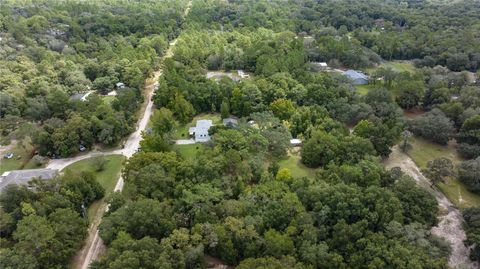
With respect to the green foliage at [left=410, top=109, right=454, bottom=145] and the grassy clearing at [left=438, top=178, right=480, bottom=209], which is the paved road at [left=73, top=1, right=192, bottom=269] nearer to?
the grassy clearing at [left=438, top=178, right=480, bottom=209]

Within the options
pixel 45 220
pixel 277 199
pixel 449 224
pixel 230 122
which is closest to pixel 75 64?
pixel 230 122

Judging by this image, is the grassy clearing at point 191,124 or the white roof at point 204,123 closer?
the white roof at point 204,123

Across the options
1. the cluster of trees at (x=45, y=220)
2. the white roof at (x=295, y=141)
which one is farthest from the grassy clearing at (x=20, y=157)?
the white roof at (x=295, y=141)

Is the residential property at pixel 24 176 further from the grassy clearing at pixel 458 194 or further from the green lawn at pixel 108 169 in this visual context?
the grassy clearing at pixel 458 194

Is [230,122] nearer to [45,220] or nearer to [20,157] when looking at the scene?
[45,220]

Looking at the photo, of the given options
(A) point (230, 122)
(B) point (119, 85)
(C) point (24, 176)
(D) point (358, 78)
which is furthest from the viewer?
(D) point (358, 78)
